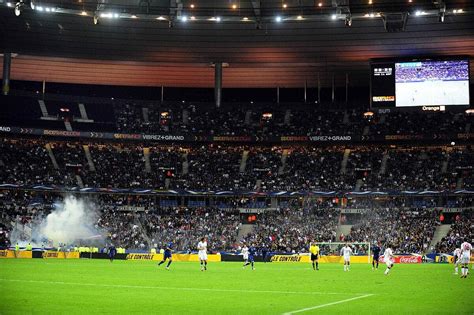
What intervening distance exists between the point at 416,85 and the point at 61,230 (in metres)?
37.8

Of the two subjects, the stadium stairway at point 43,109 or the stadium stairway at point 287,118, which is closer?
the stadium stairway at point 43,109

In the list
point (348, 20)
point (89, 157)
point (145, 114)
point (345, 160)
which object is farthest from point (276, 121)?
point (348, 20)

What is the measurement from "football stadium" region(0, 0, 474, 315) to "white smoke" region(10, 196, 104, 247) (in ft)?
0.55

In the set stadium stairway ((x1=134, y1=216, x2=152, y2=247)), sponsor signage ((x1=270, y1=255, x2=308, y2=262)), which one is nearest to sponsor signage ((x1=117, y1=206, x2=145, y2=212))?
stadium stairway ((x1=134, y1=216, x2=152, y2=247))

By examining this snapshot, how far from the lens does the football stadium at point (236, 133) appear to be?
55.1 metres

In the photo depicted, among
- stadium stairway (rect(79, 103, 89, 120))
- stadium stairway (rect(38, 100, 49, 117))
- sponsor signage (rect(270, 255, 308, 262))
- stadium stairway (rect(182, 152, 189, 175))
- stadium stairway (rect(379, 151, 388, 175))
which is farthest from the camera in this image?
stadium stairway (rect(79, 103, 89, 120))

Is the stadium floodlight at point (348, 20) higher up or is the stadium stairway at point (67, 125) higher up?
the stadium floodlight at point (348, 20)

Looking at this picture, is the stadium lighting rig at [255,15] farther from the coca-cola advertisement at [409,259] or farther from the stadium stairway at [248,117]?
the stadium stairway at [248,117]

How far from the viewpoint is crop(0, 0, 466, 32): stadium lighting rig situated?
5084cm

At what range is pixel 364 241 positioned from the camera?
2559 inches

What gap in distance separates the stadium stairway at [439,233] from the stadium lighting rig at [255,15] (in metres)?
23.0

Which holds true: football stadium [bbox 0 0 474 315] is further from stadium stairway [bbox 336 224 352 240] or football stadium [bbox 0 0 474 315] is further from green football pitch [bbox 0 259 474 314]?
green football pitch [bbox 0 259 474 314]

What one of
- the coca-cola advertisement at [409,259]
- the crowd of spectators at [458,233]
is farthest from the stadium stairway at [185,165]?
the crowd of spectators at [458,233]

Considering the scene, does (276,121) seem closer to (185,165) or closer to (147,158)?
(185,165)
